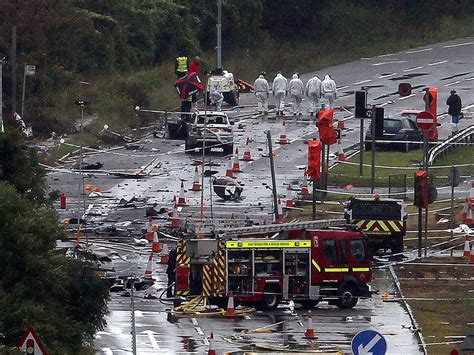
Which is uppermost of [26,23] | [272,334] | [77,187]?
[26,23]

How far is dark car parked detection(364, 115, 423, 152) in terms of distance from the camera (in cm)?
5491

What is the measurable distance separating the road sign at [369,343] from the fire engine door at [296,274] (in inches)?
480

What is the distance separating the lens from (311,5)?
3100 inches

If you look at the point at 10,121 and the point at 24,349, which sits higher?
the point at 10,121

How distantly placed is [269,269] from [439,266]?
641cm

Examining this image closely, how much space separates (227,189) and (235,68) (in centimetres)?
2469

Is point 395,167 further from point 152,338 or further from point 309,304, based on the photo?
point 152,338

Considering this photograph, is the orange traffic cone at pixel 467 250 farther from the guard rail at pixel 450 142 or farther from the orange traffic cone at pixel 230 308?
the guard rail at pixel 450 142

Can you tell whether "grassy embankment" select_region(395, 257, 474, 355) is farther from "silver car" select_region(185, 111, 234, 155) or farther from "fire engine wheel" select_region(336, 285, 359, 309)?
"silver car" select_region(185, 111, 234, 155)

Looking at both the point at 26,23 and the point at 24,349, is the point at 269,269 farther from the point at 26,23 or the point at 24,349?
the point at 26,23

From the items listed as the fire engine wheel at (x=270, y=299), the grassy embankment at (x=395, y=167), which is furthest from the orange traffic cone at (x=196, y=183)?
the fire engine wheel at (x=270, y=299)

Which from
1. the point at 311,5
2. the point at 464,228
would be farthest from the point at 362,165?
the point at 311,5

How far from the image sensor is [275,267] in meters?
33.7

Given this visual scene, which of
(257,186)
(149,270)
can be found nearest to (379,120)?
(257,186)
